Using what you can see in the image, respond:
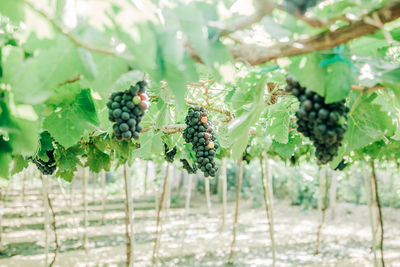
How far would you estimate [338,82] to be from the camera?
0.89 metres

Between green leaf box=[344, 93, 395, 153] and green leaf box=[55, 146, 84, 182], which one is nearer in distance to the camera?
green leaf box=[344, 93, 395, 153]

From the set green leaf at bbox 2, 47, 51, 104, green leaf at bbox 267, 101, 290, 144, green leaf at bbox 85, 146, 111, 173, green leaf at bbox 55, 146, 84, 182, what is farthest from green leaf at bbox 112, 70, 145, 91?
green leaf at bbox 85, 146, 111, 173

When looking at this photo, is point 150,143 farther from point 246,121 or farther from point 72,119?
point 246,121

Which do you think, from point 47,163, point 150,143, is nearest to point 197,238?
point 47,163

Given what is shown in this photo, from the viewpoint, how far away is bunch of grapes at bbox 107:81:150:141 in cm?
118

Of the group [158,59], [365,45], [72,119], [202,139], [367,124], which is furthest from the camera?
[202,139]

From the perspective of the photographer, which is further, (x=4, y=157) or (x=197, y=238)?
(x=197, y=238)

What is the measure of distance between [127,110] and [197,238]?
8.61 meters

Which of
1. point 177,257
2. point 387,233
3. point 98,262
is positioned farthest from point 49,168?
point 387,233

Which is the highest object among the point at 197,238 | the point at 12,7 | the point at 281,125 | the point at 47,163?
the point at 12,7

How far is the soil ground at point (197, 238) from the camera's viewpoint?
718 cm

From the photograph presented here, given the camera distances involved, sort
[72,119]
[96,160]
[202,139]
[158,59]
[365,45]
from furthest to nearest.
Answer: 1. [96,160]
2. [202,139]
3. [72,119]
4. [365,45]
5. [158,59]

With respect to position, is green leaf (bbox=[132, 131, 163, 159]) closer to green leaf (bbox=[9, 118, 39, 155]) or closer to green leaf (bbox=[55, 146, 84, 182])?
green leaf (bbox=[55, 146, 84, 182])

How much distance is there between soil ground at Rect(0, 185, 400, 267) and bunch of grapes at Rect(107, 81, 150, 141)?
20.7 ft
